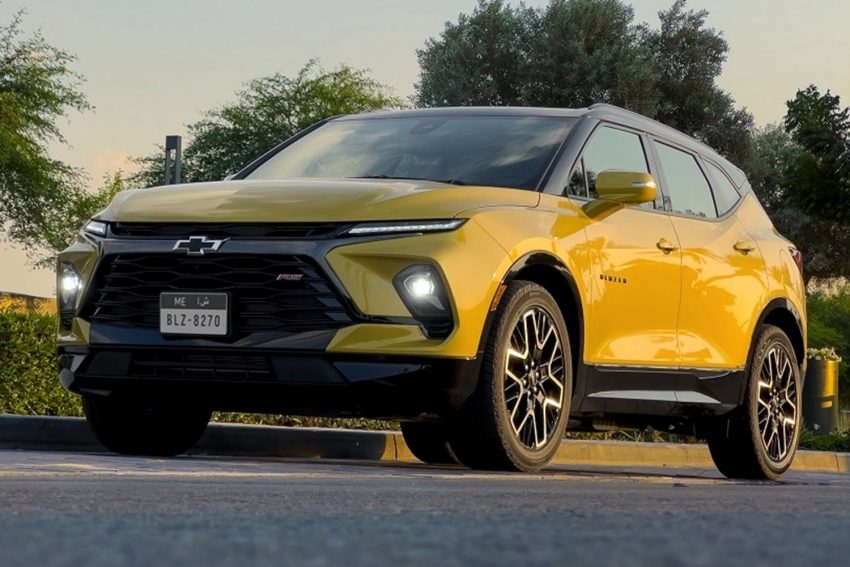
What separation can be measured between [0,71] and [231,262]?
3774 centimetres

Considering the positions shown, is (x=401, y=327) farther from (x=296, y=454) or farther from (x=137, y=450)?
(x=296, y=454)

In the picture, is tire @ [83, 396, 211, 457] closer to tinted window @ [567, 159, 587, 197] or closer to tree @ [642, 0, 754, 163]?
tinted window @ [567, 159, 587, 197]

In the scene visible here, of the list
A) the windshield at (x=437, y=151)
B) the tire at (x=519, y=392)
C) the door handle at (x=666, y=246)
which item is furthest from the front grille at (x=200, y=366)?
the door handle at (x=666, y=246)


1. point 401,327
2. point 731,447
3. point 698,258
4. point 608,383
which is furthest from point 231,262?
point 731,447

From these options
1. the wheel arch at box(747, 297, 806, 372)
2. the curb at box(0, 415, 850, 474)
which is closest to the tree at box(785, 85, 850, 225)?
the curb at box(0, 415, 850, 474)

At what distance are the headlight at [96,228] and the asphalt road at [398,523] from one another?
1.97 meters

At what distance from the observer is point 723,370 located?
9453 millimetres

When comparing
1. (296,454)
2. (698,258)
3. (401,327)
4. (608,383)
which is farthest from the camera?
(296,454)

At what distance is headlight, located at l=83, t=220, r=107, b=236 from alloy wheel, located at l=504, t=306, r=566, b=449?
6.83 ft

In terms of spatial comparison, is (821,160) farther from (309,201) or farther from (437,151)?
(309,201)

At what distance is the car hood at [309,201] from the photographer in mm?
7586

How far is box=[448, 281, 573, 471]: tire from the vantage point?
756 cm

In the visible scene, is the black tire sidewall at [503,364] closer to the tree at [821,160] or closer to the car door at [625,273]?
the car door at [625,273]

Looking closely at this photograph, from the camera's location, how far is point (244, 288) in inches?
299
